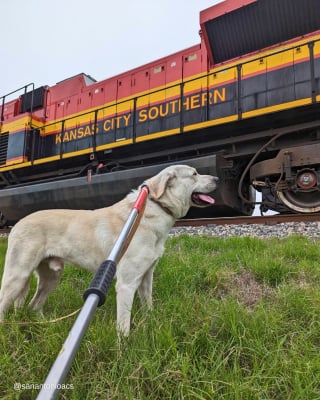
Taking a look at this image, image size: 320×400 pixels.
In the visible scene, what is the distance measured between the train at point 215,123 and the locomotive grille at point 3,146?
3.01ft

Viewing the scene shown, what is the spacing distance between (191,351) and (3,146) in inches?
421

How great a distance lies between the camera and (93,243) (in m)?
2.44

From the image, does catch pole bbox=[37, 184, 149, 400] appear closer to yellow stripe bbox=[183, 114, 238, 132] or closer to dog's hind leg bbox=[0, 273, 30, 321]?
dog's hind leg bbox=[0, 273, 30, 321]

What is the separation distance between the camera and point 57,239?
246cm

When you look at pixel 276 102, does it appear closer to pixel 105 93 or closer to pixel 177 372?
pixel 105 93

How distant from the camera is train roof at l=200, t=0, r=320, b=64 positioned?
20.6 feet

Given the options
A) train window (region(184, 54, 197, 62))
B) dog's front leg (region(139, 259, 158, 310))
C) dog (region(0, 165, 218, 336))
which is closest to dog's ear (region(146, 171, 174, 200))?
dog (region(0, 165, 218, 336))

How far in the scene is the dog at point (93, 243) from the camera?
2.29m

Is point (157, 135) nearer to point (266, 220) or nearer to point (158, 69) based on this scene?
point (158, 69)

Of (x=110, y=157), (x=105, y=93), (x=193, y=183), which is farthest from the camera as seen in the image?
(x=105, y=93)

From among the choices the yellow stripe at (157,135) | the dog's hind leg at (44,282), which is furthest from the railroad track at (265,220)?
the dog's hind leg at (44,282)

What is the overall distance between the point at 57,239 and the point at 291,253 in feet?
8.25

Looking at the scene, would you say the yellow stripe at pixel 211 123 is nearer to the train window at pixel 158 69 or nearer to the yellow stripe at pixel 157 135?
the yellow stripe at pixel 157 135

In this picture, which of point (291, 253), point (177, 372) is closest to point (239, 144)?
point (291, 253)
